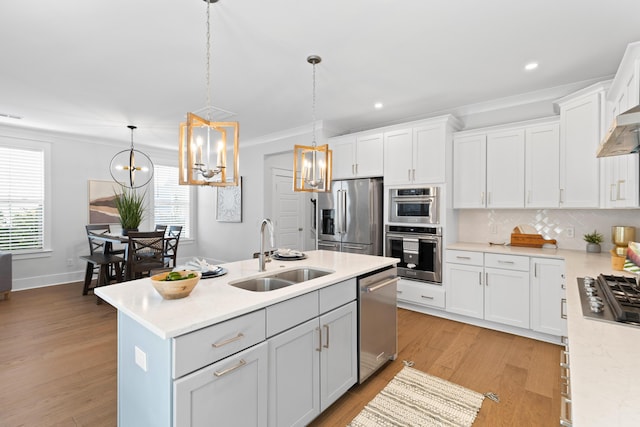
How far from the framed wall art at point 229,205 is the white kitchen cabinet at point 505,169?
14.6ft

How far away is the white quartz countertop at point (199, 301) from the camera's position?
4.07 feet

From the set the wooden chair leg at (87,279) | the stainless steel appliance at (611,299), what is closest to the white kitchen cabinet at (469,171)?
the stainless steel appliance at (611,299)

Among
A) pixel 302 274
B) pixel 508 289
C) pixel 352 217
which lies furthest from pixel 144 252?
pixel 508 289

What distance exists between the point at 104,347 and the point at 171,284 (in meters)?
2.26

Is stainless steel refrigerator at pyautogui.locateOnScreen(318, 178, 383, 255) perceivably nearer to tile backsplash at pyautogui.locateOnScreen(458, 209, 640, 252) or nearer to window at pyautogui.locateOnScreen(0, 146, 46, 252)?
tile backsplash at pyautogui.locateOnScreen(458, 209, 640, 252)

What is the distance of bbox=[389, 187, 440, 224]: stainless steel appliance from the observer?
3750mm

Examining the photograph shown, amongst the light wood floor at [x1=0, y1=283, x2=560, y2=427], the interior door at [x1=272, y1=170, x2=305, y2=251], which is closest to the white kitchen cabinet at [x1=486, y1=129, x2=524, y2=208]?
the light wood floor at [x1=0, y1=283, x2=560, y2=427]

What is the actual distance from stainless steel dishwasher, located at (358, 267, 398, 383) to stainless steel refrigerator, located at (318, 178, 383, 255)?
61.7 inches

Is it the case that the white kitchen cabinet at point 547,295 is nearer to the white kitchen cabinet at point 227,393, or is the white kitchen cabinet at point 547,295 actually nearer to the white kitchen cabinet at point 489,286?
the white kitchen cabinet at point 489,286

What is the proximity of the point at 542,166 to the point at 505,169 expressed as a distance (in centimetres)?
35

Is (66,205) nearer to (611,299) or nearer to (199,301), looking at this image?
(199,301)

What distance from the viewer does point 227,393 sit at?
1.36m

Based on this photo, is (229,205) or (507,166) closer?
→ (507,166)

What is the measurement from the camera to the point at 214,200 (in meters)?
6.84
